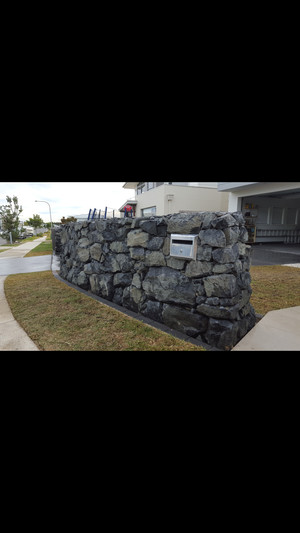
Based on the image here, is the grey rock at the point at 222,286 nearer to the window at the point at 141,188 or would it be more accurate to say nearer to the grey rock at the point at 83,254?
the grey rock at the point at 83,254

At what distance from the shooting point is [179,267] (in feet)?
10.4

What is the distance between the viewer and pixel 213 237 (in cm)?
273

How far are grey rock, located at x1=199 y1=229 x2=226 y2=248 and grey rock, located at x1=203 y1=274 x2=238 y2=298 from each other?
371 mm

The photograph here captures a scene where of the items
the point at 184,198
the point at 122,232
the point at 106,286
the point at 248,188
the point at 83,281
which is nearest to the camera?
the point at 122,232

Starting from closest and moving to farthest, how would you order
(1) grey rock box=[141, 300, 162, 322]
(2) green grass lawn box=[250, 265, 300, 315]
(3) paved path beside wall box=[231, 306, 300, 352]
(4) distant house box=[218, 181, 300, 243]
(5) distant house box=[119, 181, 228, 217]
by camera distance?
1. (3) paved path beside wall box=[231, 306, 300, 352]
2. (1) grey rock box=[141, 300, 162, 322]
3. (2) green grass lawn box=[250, 265, 300, 315]
4. (4) distant house box=[218, 181, 300, 243]
5. (5) distant house box=[119, 181, 228, 217]

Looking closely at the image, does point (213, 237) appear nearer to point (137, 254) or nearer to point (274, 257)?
point (137, 254)

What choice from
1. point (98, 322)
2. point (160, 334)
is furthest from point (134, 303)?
point (160, 334)

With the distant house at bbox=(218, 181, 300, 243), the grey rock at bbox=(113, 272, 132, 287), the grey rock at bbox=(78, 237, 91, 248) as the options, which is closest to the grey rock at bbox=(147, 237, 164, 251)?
the grey rock at bbox=(113, 272, 132, 287)

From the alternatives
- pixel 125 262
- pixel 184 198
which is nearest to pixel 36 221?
pixel 184 198

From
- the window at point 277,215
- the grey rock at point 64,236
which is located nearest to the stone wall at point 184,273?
the grey rock at point 64,236

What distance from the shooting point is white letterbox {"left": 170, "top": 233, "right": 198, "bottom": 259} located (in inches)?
114

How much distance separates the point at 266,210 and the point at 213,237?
49.3 ft

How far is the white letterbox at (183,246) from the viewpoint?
9.52 feet

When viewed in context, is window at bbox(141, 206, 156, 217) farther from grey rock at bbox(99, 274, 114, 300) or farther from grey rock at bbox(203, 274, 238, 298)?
grey rock at bbox(203, 274, 238, 298)
